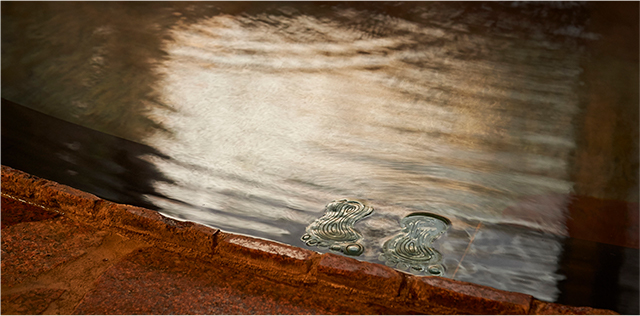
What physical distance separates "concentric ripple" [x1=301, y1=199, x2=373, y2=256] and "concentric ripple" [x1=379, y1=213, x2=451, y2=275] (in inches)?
6.1

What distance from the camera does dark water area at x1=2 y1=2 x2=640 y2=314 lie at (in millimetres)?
2559

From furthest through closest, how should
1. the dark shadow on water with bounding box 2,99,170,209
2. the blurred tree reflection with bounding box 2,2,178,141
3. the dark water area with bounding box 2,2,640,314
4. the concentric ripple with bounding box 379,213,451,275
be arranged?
the blurred tree reflection with bounding box 2,2,178,141, the dark shadow on water with bounding box 2,99,170,209, the dark water area with bounding box 2,2,640,314, the concentric ripple with bounding box 379,213,451,275

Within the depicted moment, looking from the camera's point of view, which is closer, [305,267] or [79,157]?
[305,267]

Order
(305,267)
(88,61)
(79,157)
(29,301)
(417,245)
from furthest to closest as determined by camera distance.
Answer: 1. (88,61)
2. (79,157)
3. (417,245)
4. (305,267)
5. (29,301)

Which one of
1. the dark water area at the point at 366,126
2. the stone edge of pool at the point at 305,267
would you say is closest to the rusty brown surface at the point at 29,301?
the stone edge of pool at the point at 305,267

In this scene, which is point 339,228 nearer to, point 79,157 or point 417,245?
point 417,245

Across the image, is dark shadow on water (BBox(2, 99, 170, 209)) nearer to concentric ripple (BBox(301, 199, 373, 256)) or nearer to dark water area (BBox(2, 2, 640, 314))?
dark water area (BBox(2, 2, 640, 314))

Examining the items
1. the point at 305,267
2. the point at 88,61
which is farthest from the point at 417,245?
the point at 88,61

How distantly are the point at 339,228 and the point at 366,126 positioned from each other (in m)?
1.17

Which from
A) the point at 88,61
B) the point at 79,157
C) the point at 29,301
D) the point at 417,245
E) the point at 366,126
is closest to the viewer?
the point at 29,301

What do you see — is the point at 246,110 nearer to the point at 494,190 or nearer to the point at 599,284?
the point at 494,190

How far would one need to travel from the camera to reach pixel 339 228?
2559 mm

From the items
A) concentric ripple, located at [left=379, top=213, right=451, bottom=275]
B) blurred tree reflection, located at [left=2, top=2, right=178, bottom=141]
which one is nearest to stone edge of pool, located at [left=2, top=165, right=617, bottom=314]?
concentric ripple, located at [left=379, top=213, right=451, bottom=275]

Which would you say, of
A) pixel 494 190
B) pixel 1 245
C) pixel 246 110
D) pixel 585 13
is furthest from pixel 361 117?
pixel 585 13
